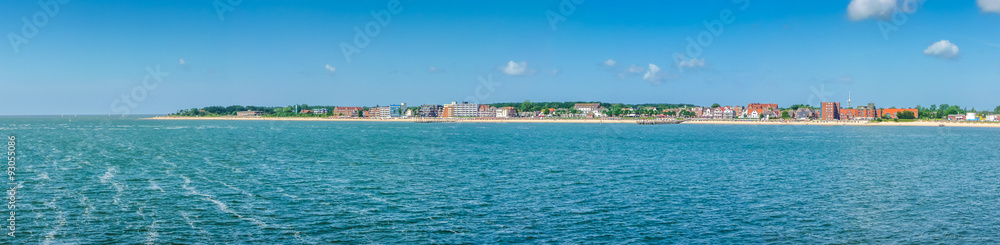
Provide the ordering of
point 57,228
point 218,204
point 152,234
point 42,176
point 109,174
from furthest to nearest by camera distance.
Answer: point 109,174, point 42,176, point 218,204, point 57,228, point 152,234

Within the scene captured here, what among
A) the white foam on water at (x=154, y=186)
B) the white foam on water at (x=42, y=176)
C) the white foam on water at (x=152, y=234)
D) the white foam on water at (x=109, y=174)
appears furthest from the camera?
the white foam on water at (x=42, y=176)

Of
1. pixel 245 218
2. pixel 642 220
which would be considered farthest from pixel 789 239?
pixel 245 218

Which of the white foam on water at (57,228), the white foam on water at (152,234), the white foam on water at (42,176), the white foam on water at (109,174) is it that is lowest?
the white foam on water at (152,234)

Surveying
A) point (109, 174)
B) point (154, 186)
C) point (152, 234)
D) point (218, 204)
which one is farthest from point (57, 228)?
point (109, 174)

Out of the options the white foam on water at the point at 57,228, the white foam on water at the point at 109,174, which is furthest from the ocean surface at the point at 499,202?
the white foam on water at the point at 109,174

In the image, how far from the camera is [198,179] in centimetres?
3500

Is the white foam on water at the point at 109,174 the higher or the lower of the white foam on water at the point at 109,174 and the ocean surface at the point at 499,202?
the higher

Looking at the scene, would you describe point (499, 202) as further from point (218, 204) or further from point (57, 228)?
point (57, 228)

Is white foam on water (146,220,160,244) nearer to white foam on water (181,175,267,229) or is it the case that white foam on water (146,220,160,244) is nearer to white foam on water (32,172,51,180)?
white foam on water (181,175,267,229)

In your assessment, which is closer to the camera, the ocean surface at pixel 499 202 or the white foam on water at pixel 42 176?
the ocean surface at pixel 499 202

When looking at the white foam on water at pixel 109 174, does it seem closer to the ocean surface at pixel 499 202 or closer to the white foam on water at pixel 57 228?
the ocean surface at pixel 499 202

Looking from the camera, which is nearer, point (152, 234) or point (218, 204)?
point (152, 234)

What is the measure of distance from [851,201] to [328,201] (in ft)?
75.0

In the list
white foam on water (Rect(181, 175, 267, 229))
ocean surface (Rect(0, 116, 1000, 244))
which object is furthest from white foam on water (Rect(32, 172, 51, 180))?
white foam on water (Rect(181, 175, 267, 229))
